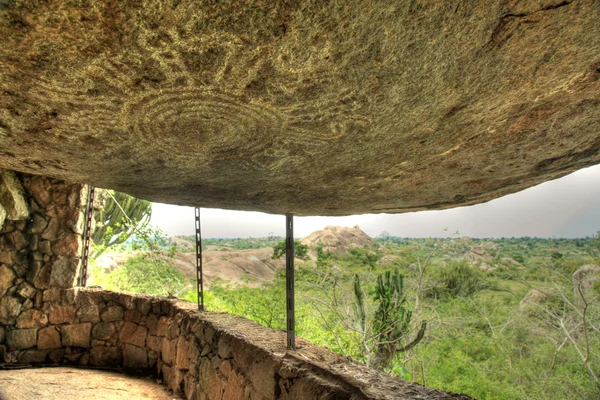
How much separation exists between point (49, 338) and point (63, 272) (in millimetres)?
672

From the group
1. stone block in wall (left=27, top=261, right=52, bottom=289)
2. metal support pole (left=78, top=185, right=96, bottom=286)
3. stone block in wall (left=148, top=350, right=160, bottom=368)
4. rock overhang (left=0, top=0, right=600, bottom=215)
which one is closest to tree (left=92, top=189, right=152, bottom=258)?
metal support pole (left=78, top=185, right=96, bottom=286)

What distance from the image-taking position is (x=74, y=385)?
3.13m

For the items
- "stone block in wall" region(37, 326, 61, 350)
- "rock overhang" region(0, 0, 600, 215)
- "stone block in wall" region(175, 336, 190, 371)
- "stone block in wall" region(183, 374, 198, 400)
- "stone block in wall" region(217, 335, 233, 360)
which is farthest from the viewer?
"stone block in wall" region(37, 326, 61, 350)

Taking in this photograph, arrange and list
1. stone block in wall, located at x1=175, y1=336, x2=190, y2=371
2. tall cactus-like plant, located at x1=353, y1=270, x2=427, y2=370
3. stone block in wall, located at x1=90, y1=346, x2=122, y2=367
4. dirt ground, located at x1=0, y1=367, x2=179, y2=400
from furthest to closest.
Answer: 1. tall cactus-like plant, located at x1=353, y1=270, x2=427, y2=370
2. stone block in wall, located at x1=90, y1=346, x2=122, y2=367
3. stone block in wall, located at x1=175, y1=336, x2=190, y2=371
4. dirt ground, located at x1=0, y1=367, x2=179, y2=400

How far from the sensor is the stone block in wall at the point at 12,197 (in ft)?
11.6

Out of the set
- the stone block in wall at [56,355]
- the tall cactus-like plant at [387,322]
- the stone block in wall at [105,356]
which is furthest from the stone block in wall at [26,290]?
the tall cactus-like plant at [387,322]

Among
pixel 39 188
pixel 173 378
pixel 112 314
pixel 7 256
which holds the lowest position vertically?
pixel 173 378

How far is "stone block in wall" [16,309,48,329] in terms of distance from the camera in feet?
12.2

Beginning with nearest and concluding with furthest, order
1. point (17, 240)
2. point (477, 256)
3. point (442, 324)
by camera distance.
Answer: point (17, 240) < point (442, 324) < point (477, 256)

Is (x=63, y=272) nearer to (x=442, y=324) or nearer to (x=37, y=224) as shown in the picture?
(x=37, y=224)

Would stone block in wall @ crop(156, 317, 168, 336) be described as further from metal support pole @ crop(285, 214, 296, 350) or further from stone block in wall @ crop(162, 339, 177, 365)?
metal support pole @ crop(285, 214, 296, 350)

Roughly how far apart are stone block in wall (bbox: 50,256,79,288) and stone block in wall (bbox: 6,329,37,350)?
19.6 inches

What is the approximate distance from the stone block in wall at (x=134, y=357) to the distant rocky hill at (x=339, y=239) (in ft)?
35.0

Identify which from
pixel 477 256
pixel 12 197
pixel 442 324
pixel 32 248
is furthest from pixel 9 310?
pixel 477 256
